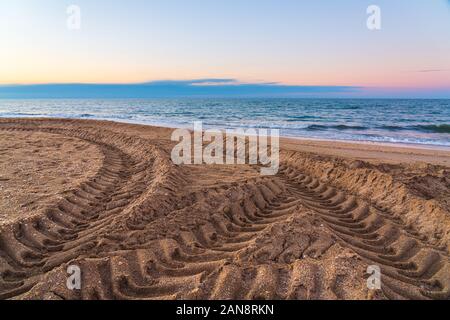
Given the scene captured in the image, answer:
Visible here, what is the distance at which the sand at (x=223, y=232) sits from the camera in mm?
2939

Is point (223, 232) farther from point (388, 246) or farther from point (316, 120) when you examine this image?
point (316, 120)

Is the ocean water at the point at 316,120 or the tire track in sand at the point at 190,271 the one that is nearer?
the tire track in sand at the point at 190,271

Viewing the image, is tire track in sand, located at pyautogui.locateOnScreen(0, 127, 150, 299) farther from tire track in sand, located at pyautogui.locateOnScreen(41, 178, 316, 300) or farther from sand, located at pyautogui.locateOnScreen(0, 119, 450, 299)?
tire track in sand, located at pyautogui.locateOnScreen(41, 178, 316, 300)

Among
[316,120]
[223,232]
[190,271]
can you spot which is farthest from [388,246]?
[316,120]

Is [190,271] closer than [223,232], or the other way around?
[190,271]

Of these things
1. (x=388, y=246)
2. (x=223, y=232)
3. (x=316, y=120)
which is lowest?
(x=388, y=246)

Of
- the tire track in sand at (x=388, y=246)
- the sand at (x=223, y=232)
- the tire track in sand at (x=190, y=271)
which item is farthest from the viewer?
the tire track in sand at (x=388, y=246)

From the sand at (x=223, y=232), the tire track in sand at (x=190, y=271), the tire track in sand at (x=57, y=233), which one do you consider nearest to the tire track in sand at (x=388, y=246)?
the sand at (x=223, y=232)

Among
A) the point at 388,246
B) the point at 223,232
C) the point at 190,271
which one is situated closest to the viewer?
the point at 190,271

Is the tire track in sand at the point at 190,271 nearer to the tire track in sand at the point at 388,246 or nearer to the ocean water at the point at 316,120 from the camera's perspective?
the tire track in sand at the point at 388,246

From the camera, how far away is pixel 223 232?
13.8 feet

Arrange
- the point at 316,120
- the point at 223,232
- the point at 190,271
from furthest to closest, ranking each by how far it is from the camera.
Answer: the point at 316,120 → the point at 223,232 → the point at 190,271

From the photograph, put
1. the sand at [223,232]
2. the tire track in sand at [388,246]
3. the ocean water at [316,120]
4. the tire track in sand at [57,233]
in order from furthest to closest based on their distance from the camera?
the ocean water at [316,120] < the tire track in sand at [57,233] < the tire track in sand at [388,246] < the sand at [223,232]

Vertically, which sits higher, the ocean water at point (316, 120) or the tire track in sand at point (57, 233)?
the ocean water at point (316, 120)
